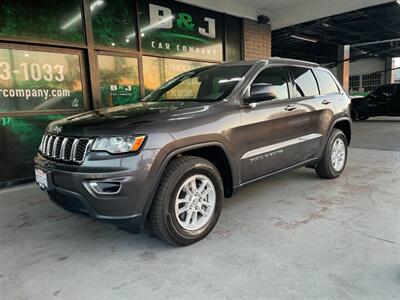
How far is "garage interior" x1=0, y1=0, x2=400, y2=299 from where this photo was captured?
6.81 ft

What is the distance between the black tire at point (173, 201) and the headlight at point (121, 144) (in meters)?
0.35

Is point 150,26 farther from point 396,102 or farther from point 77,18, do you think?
point 396,102

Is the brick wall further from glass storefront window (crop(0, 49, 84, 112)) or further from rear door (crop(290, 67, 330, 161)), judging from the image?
glass storefront window (crop(0, 49, 84, 112))

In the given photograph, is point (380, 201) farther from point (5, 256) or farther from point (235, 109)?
point (5, 256)

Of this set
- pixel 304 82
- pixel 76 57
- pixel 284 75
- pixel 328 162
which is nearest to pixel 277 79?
pixel 284 75

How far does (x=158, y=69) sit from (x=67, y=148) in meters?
4.63

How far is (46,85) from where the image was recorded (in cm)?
516

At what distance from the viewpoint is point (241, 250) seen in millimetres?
2559

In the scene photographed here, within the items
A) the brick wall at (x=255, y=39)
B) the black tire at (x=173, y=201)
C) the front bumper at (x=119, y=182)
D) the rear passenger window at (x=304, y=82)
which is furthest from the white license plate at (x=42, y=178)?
the brick wall at (x=255, y=39)

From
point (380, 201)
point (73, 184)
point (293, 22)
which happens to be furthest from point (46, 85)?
point (293, 22)

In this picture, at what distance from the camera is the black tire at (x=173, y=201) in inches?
95.4

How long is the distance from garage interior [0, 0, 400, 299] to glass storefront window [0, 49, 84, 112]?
147 cm

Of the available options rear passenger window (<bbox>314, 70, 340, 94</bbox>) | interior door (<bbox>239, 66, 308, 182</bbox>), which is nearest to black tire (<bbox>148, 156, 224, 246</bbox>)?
interior door (<bbox>239, 66, 308, 182</bbox>)

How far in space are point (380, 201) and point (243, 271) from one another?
89.6 inches
